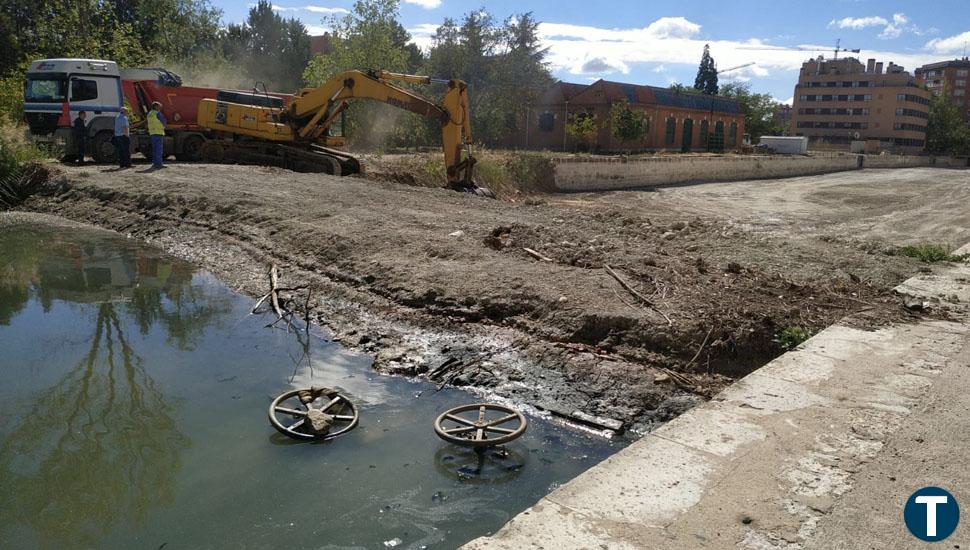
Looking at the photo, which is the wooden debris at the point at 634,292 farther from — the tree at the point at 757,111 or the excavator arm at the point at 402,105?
the tree at the point at 757,111

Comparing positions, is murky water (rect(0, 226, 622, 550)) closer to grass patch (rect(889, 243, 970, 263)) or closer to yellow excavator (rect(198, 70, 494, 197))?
grass patch (rect(889, 243, 970, 263))

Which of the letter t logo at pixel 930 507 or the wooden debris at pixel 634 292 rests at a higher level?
the wooden debris at pixel 634 292

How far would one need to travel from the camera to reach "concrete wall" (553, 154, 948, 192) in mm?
26359

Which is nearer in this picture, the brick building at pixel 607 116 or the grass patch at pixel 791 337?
the grass patch at pixel 791 337

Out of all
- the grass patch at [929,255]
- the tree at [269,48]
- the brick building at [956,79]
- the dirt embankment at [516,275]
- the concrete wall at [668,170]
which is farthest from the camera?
the brick building at [956,79]

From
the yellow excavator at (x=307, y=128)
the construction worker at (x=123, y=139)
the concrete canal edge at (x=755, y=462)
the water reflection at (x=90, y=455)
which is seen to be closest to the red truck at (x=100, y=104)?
the yellow excavator at (x=307, y=128)

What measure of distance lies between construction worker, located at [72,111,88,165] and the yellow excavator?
2.88 meters

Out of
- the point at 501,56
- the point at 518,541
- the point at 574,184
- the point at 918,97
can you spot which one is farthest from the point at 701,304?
the point at 918,97

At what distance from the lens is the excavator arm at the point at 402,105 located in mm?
17609

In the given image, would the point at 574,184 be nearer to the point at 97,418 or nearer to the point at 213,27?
the point at 97,418

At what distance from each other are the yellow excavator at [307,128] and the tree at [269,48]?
109 feet

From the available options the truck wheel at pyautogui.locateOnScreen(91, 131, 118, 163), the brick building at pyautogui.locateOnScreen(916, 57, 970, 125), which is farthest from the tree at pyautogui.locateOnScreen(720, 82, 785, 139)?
the brick building at pyautogui.locateOnScreen(916, 57, 970, 125)

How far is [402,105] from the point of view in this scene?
17953 millimetres

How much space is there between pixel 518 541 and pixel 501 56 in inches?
1531
